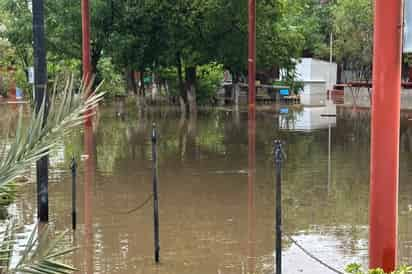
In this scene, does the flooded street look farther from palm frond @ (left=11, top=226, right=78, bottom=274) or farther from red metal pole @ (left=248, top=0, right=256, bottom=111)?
red metal pole @ (left=248, top=0, right=256, bottom=111)

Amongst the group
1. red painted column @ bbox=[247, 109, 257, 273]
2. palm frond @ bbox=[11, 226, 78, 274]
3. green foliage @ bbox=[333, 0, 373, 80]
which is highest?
green foliage @ bbox=[333, 0, 373, 80]

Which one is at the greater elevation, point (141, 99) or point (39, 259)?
point (141, 99)

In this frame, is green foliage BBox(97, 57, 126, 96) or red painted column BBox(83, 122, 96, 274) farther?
green foliage BBox(97, 57, 126, 96)

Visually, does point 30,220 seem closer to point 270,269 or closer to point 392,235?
point 270,269

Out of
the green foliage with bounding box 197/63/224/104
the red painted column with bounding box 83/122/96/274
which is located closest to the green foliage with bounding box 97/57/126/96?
the green foliage with bounding box 197/63/224/104

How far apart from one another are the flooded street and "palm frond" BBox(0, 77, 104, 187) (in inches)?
14.8

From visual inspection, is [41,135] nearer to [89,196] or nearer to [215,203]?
[215,203]

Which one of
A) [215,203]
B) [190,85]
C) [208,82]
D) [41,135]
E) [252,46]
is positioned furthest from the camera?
[208,82]

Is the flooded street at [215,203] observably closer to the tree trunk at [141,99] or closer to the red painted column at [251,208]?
the red painted column at [251,208]

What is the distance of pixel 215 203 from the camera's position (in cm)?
1021

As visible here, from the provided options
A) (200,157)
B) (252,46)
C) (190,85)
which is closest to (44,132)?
(200,157)

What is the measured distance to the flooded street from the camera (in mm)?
7207

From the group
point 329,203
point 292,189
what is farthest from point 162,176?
point 329,203

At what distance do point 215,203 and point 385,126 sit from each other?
17.3 feet
